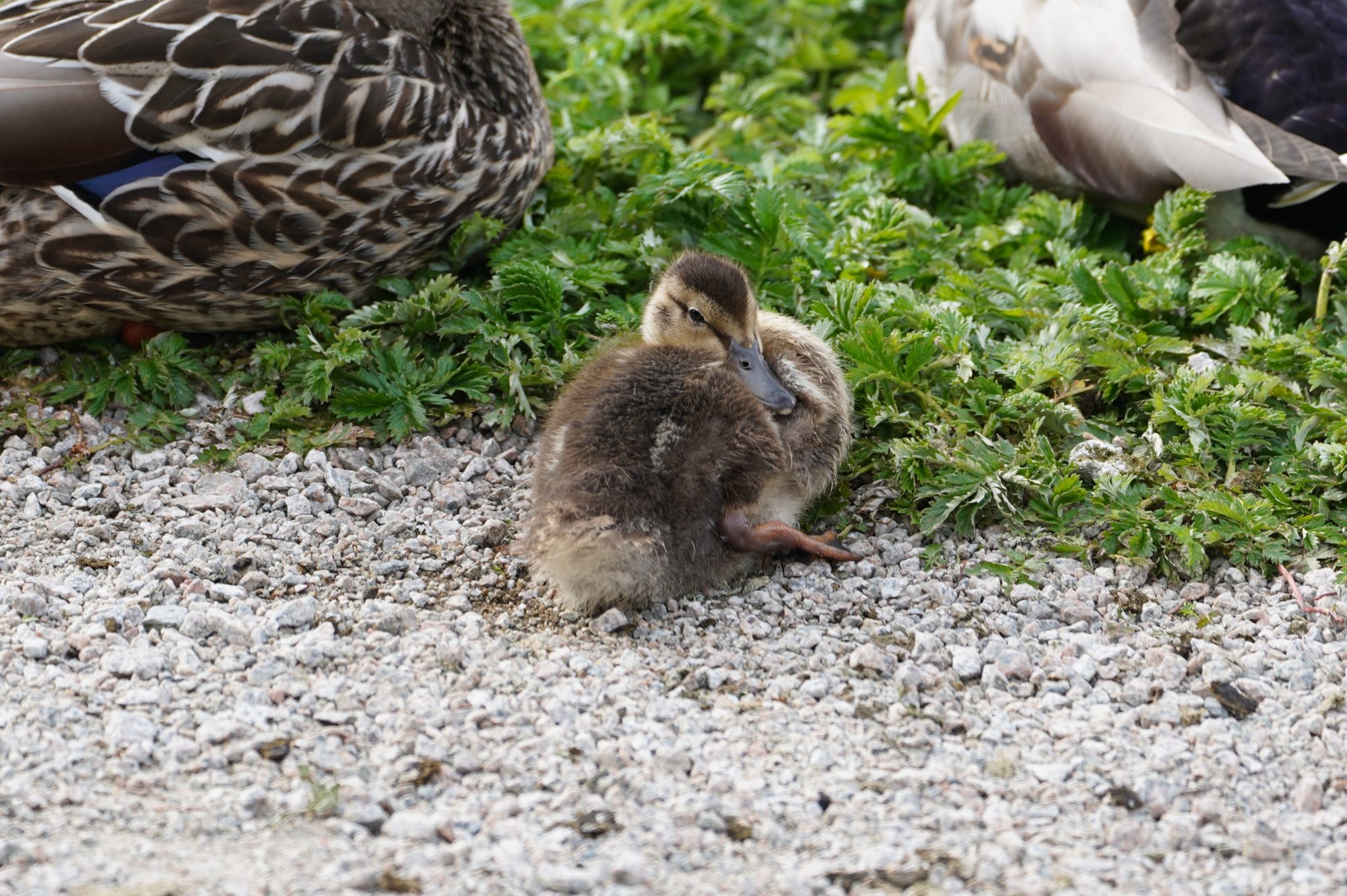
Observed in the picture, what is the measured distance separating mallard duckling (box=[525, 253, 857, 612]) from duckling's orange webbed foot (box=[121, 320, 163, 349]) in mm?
1593

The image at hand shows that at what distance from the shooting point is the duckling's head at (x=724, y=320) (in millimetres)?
3938

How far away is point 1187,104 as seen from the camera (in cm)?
517

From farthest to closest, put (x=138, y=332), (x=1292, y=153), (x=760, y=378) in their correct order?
(x=1292, y=153), (x=138, y=332), (x=760, y=378)

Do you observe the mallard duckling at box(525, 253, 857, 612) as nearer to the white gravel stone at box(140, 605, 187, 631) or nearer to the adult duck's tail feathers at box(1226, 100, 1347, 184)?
the white gravel stone at box(140, 605, 187, 631)

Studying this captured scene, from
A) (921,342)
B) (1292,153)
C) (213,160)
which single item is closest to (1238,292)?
(1292,153)

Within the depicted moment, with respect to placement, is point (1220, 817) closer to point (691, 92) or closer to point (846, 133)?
point (846, 133)

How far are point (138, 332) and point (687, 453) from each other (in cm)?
214

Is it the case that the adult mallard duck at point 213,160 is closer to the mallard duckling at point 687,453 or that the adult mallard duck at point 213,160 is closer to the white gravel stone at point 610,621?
the mallard duckling at point 687,453

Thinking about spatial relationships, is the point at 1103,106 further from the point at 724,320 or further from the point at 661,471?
the point at 661,471

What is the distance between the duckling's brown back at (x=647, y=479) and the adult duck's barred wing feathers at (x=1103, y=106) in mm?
2203

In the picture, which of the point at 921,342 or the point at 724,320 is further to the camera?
the point at 921,342

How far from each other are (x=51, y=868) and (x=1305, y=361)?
3799 mm

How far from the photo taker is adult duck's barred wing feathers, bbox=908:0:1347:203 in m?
5.02

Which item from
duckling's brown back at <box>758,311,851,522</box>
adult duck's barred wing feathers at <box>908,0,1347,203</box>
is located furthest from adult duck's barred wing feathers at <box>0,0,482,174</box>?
adult duck's barred wing feathers at <box>908,0,1347,203</box>
